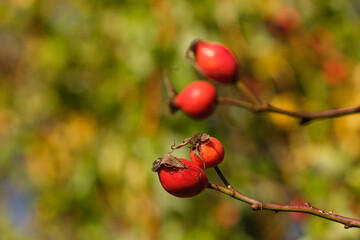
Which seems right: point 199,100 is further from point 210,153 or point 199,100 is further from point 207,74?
point 210,153

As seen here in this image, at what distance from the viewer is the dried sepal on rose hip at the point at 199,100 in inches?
A: 44.3

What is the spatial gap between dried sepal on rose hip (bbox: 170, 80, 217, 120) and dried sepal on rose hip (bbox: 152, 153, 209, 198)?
0.40m

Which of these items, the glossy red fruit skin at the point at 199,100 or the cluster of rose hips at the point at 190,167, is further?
the glossy red fruit skin at the point at 199,100

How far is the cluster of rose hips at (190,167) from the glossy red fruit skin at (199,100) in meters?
0.37

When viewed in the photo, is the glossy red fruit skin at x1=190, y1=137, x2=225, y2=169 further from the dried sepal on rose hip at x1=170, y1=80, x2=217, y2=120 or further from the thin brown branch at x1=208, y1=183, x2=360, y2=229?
the dried sepal on rose hip at x1=170, y1=80, x2=217, y2=120

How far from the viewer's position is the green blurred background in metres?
1.75

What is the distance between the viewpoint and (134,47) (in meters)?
1.94

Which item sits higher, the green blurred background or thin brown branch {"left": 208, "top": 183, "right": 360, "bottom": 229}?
the green blurred background

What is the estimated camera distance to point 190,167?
73 cm

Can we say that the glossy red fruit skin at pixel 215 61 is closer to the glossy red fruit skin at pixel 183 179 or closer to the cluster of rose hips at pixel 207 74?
the cluster of rose hips at pixel 207 74

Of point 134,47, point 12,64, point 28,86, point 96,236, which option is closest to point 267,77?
point 134,47

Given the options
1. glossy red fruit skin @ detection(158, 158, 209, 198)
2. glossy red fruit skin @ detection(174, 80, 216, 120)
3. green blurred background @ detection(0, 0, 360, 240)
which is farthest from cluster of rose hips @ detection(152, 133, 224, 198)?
green blurred background @ detection(0, 0, 360, 240)

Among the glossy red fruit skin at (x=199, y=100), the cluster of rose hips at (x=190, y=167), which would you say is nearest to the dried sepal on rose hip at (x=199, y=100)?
the glossy red fruit skin at (x=199, y=100)

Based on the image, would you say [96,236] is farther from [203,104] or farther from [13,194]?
[13,194]
